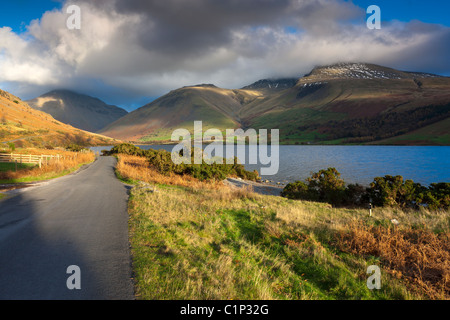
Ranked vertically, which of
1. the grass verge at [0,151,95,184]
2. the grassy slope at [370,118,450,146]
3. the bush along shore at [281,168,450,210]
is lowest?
the bush along shore at [281,168,450,210]

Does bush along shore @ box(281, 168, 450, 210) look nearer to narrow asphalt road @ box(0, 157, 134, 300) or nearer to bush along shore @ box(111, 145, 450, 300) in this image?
bush along shore @ box(111, 145, 450, 300)

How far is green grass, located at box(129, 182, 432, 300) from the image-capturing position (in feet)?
16.1

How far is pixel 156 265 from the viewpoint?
5.77 meters

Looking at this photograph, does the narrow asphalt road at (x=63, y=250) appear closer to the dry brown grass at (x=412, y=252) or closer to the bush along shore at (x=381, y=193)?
the dry brown grass at (x=412, y=252)

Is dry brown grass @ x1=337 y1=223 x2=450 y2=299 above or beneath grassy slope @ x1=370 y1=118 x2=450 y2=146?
beneath

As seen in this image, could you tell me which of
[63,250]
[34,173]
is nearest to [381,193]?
[63,250]

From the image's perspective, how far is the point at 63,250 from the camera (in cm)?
670

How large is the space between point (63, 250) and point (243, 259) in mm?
5432

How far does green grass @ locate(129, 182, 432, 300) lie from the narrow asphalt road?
1.81 feet

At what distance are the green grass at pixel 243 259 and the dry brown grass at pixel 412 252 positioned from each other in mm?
399

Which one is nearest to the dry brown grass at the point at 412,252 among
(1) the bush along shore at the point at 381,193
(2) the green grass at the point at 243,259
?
(2) the green grass at the point at 243,259

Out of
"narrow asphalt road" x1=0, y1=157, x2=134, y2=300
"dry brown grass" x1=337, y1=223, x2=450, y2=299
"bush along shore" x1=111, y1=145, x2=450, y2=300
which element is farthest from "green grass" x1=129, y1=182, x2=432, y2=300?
"narrow asphalt road" x1=0, y1=157, x2=134, y2=300

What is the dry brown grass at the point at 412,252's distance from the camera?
17.1 ft

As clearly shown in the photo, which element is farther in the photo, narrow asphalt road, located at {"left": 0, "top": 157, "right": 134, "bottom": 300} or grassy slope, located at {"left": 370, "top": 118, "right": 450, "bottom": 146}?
grassy slope, located at {"left": 370, "top": 118, "right": 450, "bottom": 146}
